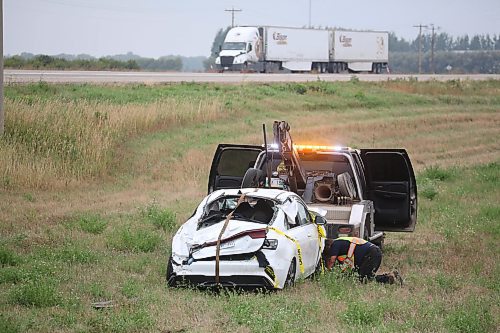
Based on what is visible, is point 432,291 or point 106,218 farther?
point 106,218

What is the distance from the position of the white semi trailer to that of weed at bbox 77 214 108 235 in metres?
54.1

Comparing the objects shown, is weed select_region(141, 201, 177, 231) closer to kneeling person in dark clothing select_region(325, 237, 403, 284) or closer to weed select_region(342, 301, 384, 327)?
kneeling person in dark clothing select_region(325, 237, 403, 284)

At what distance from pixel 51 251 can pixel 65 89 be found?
72.7 ft

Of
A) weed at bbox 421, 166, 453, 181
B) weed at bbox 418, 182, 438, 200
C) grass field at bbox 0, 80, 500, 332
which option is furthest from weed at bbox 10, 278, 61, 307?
weed at bbox 421, 166, 453, 181

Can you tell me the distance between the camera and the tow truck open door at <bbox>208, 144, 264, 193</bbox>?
17.8 m

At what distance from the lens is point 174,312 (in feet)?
39.7

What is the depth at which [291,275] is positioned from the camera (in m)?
13.6

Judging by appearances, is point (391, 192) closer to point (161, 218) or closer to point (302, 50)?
point (161, 218)

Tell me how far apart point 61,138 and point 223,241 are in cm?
1416

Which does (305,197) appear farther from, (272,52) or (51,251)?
(272,52)

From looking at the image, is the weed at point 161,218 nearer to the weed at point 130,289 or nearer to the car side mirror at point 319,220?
the car side mirror at point 319,220

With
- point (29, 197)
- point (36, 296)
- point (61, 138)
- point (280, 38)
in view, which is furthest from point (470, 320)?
point (280, 38)

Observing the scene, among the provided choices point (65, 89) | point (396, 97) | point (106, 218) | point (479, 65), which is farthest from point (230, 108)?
point (479, 65)

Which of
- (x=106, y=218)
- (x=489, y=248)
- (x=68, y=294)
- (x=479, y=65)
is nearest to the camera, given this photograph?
(x=68, y=294)
